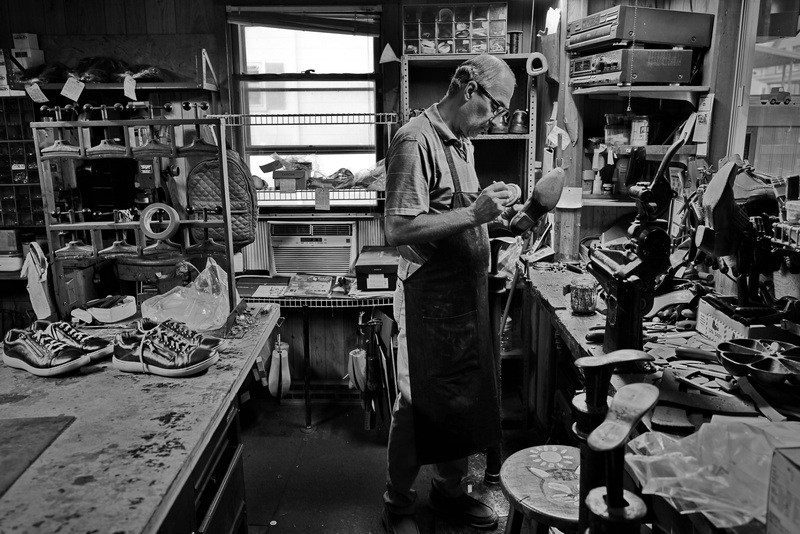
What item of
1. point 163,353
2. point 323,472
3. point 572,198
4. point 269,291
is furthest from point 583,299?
point 269,291

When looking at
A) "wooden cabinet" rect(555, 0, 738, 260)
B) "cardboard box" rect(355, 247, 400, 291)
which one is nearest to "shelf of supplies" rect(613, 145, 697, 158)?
"wooden cabinet" rect(555, 0, 738, 260)

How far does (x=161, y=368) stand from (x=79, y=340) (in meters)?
0.40

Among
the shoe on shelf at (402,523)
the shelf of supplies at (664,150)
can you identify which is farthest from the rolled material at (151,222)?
the shelf of supplies at (664,150)

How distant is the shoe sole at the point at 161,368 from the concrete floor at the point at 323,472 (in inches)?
Answer: 43.8

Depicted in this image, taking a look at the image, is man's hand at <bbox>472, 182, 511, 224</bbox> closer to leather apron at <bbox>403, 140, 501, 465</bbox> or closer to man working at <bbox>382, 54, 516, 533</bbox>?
man working at <bbox>382, 54, 516, 533</bbox>

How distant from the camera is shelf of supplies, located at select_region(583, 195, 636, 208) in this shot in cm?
309

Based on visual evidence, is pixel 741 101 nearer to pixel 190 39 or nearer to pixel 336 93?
pixel 336 93

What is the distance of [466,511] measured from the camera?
2.57m

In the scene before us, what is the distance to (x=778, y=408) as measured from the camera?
1.37 meters

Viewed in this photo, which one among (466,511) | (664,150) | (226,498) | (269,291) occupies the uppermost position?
(664,150)

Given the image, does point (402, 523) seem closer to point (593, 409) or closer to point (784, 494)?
point (593, 409)

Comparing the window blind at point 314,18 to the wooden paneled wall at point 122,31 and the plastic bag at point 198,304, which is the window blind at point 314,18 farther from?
the plastic bag at point 198,304

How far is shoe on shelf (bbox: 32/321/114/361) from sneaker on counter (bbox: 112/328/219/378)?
75mm

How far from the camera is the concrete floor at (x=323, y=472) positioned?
2.68 metres
